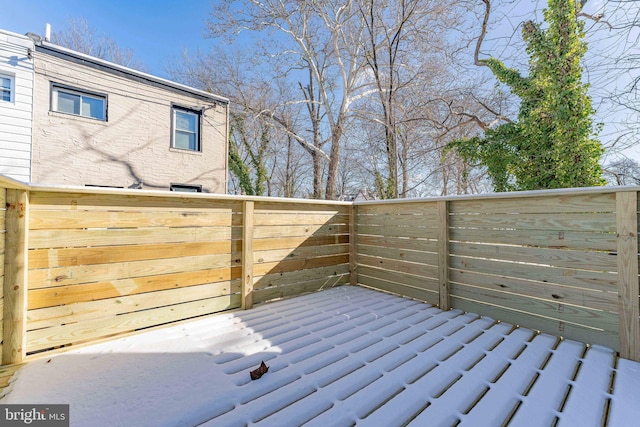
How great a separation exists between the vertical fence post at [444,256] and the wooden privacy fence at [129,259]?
1514mm

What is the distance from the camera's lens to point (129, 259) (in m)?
2.26

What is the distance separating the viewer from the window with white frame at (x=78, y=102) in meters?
4.95

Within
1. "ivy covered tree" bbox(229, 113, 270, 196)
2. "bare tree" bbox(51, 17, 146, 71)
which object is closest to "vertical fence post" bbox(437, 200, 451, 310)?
"ivy covered tree" bbox(229, 113, 270, 196)

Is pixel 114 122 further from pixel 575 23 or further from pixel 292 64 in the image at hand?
pixel 575 23

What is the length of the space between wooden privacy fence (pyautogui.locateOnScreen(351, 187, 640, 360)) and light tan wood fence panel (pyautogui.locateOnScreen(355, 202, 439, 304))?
0.01m

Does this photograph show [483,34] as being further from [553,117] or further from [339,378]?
[339,378]

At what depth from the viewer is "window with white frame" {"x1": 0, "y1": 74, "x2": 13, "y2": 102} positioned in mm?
4465

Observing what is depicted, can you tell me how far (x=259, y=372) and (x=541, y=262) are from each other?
7.66 ft

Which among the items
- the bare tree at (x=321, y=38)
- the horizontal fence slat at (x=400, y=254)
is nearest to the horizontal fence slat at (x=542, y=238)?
the horizontal fence slat at (x=400, y=254)

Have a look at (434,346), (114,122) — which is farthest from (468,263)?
(114,122)

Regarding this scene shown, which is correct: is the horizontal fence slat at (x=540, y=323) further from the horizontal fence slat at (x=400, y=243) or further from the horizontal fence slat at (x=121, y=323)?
the horizontal fence slat at (x=121, y=323)

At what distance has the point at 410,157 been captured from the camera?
673 cm

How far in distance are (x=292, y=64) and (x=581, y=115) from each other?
749 cm

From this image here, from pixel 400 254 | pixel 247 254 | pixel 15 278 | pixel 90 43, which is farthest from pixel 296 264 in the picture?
pixel 90 43
